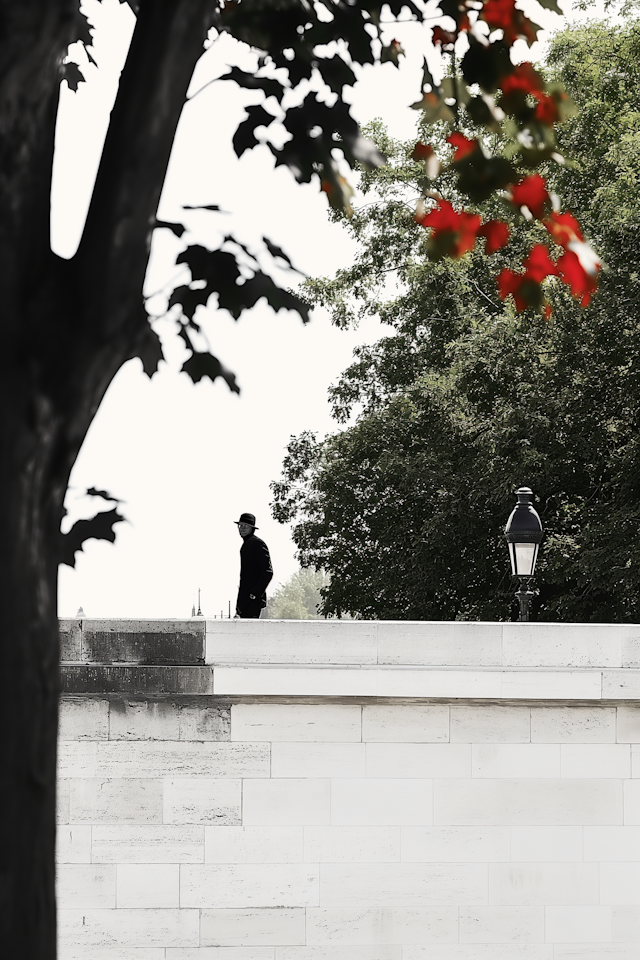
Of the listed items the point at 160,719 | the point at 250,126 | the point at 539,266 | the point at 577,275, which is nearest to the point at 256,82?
the point at 250,126

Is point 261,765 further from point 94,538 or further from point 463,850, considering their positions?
point 94,538

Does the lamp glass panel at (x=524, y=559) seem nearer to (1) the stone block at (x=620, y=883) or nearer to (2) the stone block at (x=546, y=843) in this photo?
(2) the stone block at (x=546, y=843)

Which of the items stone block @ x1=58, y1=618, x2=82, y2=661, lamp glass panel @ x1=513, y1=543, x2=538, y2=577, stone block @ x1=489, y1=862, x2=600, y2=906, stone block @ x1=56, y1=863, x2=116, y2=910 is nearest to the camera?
stone block @ x1=58, y1=618, x2=82, y2=661

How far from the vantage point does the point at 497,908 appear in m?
9.22

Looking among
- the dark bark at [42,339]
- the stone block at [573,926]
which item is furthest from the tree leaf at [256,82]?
the stone block at [573,926]

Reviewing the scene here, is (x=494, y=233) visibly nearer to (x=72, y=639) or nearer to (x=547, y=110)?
(x=547, y=110)

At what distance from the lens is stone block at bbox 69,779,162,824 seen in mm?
9148

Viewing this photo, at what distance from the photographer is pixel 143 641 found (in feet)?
29.7

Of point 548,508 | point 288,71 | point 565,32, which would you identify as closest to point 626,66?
point 565,32

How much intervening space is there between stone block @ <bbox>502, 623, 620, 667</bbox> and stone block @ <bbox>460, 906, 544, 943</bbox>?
70.8 inches

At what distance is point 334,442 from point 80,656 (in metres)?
14.4

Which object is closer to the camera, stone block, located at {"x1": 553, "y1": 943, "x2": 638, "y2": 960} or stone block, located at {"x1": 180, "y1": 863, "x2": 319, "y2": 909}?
stone block, located at {"x1": 180, "y1": 863, "x2": 319, "y2": 909}

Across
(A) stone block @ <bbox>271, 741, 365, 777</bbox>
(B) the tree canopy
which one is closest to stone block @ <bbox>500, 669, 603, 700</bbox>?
(A) stone block @ <bbox>271, 741, 365, 777</bbox>

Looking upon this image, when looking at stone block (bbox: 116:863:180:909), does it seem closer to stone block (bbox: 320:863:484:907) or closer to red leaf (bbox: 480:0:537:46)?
stone block (bbox: 320:863:484:907)
